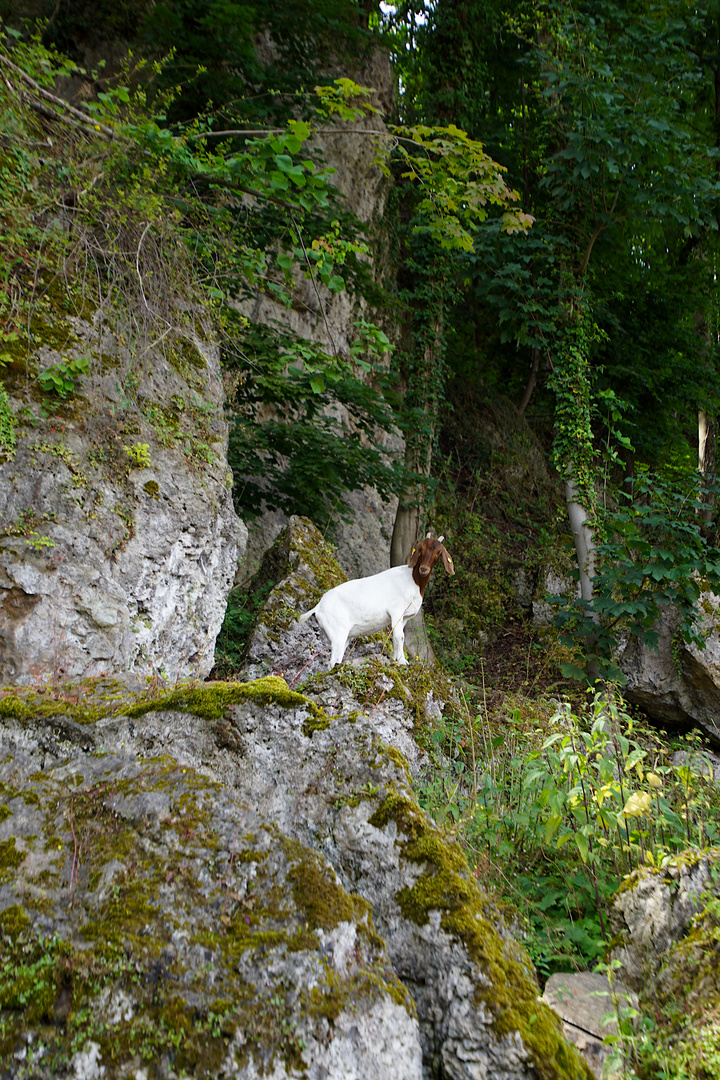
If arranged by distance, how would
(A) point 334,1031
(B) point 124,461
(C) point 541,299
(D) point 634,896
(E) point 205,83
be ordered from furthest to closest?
(C) point 541,299 < (E) point 205,83 < (B) point 124,461 < (D) point 634,896 < (A) point 334,1031

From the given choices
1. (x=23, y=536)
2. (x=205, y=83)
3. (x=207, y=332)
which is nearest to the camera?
(x=23, y=536)

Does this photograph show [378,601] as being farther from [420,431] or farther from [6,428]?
[420,431]

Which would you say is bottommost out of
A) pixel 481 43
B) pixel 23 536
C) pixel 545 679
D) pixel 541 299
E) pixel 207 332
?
pixel 545 679

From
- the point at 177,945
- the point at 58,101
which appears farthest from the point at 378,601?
the point at 58,101

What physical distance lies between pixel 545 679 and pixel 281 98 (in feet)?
30.5

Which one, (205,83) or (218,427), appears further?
(205,83)

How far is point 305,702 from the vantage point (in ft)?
9.86

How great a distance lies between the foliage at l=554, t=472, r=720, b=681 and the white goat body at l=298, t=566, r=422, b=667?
14.5 ft

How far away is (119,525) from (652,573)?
6833 millimetres

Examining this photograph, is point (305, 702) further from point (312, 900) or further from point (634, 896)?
point (634, 896)

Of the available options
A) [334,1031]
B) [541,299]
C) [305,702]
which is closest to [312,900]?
[334,1031]

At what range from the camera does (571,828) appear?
371 centimetres

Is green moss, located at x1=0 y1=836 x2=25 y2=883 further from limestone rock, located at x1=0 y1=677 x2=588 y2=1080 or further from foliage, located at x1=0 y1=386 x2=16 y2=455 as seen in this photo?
foliage, located at x1=0 y1=386 x2=16 y2=455

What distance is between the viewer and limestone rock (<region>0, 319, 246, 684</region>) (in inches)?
160
